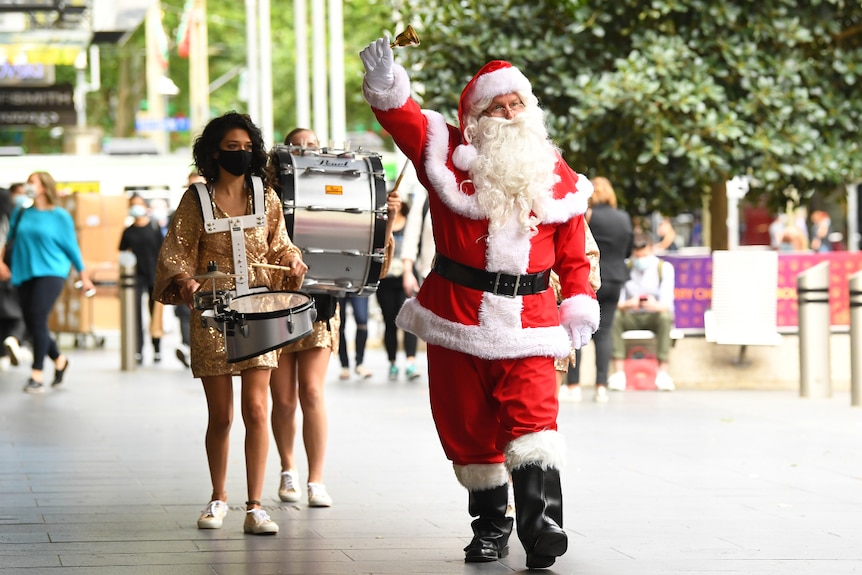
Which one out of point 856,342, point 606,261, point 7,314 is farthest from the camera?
point 7,314

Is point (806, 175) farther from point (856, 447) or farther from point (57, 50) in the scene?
point (57, 50)

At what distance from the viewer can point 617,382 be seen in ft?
48.1

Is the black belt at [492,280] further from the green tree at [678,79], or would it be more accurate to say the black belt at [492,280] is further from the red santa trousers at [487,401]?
the green tree at [678,79]

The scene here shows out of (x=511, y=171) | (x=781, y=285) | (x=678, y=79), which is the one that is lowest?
(x=781, y=285)

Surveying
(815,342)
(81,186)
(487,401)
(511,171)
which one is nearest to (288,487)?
(487,401)

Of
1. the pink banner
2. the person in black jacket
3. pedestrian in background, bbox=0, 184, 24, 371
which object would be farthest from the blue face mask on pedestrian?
pedestrian in background, bbox=0, 184, 24, 371

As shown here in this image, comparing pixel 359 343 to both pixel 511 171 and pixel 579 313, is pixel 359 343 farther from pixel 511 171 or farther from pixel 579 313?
pixel 511 171

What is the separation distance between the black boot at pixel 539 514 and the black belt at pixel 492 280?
2.32 ft

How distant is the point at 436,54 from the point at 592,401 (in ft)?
14.6

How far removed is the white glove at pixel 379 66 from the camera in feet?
20.8

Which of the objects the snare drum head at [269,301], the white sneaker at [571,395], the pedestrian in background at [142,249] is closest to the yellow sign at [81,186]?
the pedestrian in background at [142,249]

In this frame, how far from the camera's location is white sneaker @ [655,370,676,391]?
1459 cm

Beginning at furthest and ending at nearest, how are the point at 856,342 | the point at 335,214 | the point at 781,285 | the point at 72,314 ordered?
the point at 72,314, the point at 781,285, the point at 856,342, the point at 335,214

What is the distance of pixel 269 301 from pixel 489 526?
4.69ft
